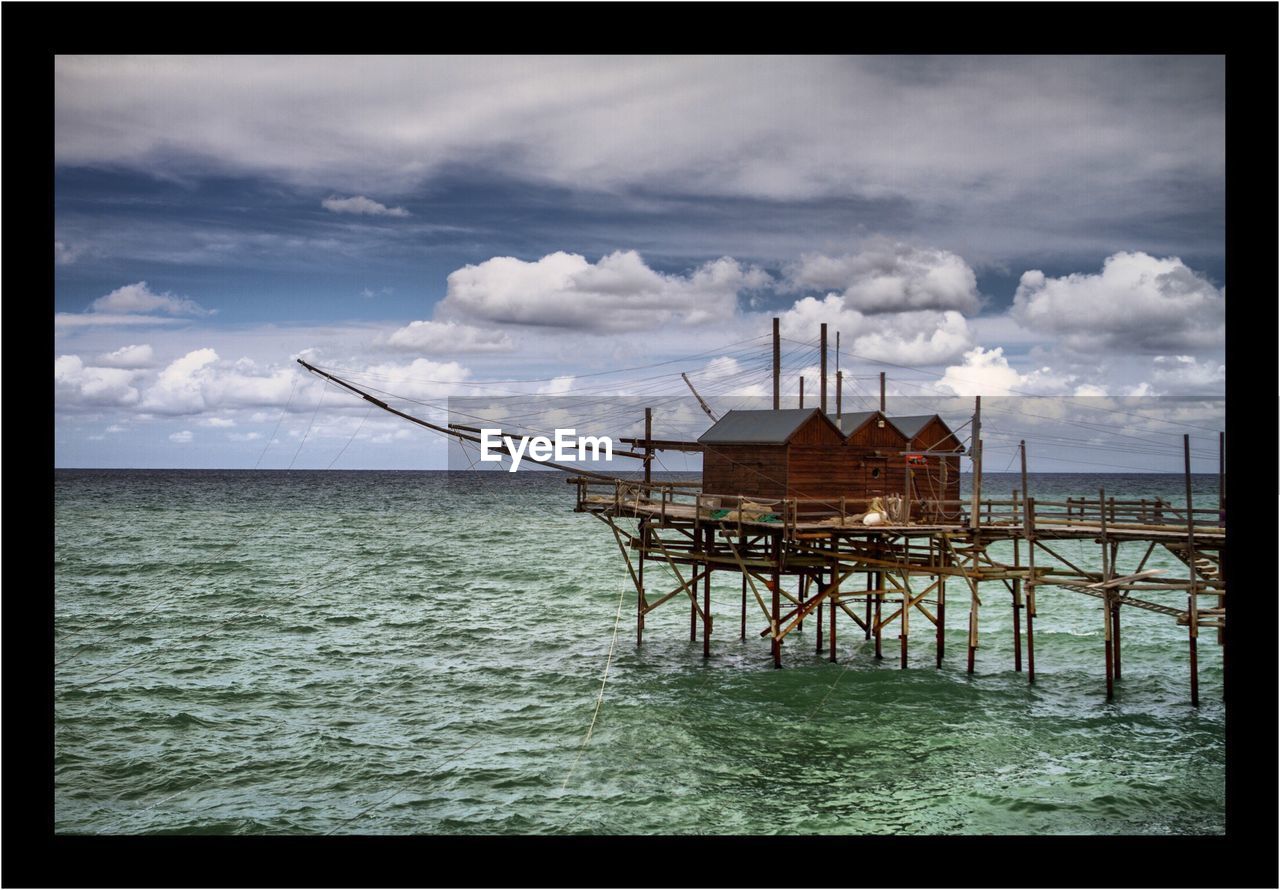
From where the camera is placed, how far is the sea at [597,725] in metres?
18.5

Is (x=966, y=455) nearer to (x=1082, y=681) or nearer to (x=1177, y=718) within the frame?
(x=1082, y=681)

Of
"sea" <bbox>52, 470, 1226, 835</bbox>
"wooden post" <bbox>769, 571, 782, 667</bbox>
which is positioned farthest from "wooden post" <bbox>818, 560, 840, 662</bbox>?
"wooden post" <bbox>769, 571, 782, 667</bbox>

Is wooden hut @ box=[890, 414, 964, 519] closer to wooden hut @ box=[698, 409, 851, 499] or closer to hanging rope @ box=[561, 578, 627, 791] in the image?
wooden hut @ box=[698, 409, 851, 499]

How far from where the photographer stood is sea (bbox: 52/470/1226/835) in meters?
18.5

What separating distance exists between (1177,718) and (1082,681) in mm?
4438

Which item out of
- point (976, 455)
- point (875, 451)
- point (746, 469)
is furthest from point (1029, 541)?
point (746, 469)

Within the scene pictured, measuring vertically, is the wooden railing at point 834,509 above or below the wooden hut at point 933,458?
below

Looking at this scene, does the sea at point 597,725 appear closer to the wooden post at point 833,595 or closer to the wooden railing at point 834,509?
the wooden post at point 833,595

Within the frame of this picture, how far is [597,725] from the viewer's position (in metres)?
24.4

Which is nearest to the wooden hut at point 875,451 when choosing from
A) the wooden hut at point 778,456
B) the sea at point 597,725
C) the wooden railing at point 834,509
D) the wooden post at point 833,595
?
the wooden hut at point 778,456
